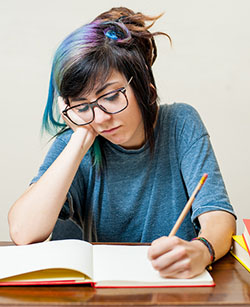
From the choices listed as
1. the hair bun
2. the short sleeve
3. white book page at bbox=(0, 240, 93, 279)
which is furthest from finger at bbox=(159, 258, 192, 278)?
the hair bun

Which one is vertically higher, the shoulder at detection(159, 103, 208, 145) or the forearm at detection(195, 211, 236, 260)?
the shoulder at detection(159, 103, 208, 145)

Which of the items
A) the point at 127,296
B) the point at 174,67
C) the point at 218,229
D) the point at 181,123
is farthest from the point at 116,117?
the point at 174,67

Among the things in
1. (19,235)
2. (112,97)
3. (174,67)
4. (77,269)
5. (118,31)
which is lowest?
(19,235)

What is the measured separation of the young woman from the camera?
1075mm

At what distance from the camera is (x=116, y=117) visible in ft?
3.68

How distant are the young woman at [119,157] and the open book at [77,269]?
9 centimetres

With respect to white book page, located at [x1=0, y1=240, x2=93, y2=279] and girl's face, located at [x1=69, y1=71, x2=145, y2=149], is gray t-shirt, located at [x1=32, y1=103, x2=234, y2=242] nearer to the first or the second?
girl's face, located at [x1=69, y1=71, x2=145, y2=149]

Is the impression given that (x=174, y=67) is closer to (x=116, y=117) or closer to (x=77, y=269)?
(x=116, y=117)

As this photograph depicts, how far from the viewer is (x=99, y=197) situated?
132cm

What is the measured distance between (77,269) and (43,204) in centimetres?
36

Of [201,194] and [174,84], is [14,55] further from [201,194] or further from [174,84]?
[201,194]

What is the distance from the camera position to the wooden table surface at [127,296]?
2.26ft

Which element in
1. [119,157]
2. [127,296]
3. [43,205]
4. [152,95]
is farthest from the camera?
[119,157]

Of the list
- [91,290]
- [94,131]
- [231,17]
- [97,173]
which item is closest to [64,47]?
[94,131]
